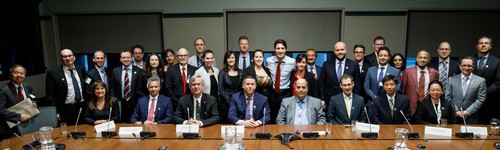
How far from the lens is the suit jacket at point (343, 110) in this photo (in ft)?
10.6

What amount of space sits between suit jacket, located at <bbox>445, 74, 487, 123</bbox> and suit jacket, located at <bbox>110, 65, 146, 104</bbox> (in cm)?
341

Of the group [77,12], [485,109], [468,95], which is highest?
[77,12]

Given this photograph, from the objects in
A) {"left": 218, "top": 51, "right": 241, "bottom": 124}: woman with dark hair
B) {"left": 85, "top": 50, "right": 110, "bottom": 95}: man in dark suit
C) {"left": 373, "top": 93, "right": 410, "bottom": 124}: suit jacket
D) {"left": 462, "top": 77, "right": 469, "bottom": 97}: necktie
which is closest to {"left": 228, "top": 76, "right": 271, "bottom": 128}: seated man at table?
{"left": 218, "top": 51, "right": 241, "bottom": 124}: woman with dark hair

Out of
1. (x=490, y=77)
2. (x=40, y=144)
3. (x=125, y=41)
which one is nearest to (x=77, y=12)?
(x=125, y=41)

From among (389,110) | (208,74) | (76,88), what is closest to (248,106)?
(208,74)

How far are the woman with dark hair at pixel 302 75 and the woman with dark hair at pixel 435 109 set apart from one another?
1.11 meters

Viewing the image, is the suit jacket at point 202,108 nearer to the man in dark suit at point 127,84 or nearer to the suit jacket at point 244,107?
the suit jacket at point 244,107

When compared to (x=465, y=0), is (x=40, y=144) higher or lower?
Result: lower

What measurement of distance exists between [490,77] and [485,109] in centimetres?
46

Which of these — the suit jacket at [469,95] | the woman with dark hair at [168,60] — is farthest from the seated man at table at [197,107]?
the suit jacket at [469,95]

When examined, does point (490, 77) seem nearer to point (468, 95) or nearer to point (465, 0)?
point (468, 95)

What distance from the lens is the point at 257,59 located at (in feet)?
12.3

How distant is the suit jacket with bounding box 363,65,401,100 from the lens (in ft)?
12.1

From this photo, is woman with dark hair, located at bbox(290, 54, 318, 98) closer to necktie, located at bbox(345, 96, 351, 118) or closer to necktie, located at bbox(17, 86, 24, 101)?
necktie, located at bbox(345, 96, 351, 118)
